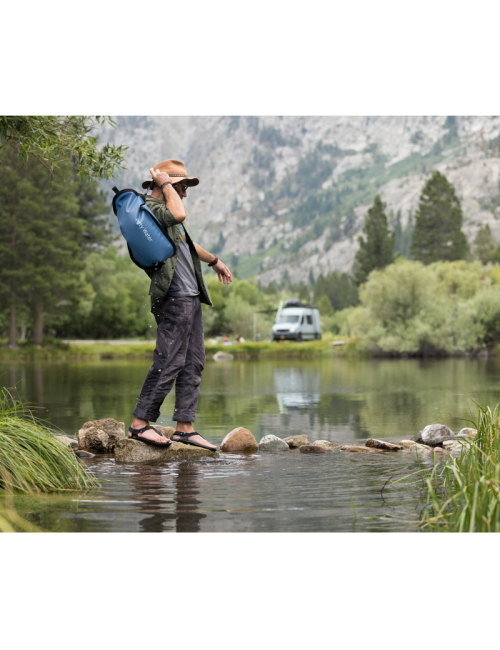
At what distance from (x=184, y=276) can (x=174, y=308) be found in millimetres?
282

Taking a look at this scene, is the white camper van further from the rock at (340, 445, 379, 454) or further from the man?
the man

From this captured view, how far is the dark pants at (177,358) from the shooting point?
6.03 m

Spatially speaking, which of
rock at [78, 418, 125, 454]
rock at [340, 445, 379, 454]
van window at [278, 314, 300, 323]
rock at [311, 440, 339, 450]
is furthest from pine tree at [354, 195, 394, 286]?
rock at [78, 418, 125, 454]

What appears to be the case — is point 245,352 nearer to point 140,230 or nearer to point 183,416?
point 183,416

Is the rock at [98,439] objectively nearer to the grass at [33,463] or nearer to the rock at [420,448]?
the grass at [33,463]

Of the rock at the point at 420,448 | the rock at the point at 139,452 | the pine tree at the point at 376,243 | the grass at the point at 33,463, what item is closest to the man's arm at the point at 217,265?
the rock at the point at 139,452

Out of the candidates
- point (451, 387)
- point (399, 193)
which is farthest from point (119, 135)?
point (451, 387)

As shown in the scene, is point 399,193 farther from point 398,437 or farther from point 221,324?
point 398,437

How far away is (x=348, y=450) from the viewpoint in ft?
23.0

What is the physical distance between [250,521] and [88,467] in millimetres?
2324

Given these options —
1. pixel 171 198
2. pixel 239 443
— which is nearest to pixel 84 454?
pixel 239 443

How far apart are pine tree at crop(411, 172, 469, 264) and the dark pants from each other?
71.7m

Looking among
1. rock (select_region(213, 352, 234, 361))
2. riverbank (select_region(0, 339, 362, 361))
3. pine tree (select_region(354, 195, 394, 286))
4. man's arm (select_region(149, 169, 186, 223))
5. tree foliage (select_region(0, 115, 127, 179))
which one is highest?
pine tree (select_region(354, 195, 394, 286))

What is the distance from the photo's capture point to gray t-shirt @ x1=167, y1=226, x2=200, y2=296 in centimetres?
601
